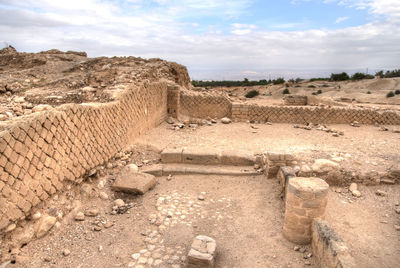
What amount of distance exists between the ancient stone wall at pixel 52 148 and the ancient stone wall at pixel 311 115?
17.0ft

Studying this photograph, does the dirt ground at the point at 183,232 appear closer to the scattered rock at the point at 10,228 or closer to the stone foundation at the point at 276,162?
the stone foundation at the point at 276,162

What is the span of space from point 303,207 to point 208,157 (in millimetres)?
2723

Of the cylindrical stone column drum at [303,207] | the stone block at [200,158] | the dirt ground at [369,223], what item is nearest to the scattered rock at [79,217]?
the stone block at [200,158]

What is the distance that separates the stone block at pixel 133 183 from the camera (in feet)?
15.7

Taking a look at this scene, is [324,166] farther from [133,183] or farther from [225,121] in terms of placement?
[225,121]

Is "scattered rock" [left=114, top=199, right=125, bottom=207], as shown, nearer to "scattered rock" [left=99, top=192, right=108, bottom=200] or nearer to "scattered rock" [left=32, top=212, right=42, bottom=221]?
"scattered rock" [left=99, top=192, right=108, bottom=200]

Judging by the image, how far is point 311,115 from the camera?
946 centimetres

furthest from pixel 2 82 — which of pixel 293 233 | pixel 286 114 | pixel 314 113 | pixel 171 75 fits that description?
pixel 314 113

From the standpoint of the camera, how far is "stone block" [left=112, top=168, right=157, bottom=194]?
15.7 feet

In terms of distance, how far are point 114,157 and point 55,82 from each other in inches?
133

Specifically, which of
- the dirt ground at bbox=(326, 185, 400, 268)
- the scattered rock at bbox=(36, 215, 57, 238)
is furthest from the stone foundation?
the scattered rock at bbox=(36, 215, 57, 238)

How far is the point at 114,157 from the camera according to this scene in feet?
18.4

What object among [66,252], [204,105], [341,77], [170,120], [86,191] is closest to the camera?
[66,252]

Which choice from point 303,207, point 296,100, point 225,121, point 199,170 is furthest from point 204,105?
point 303,207
